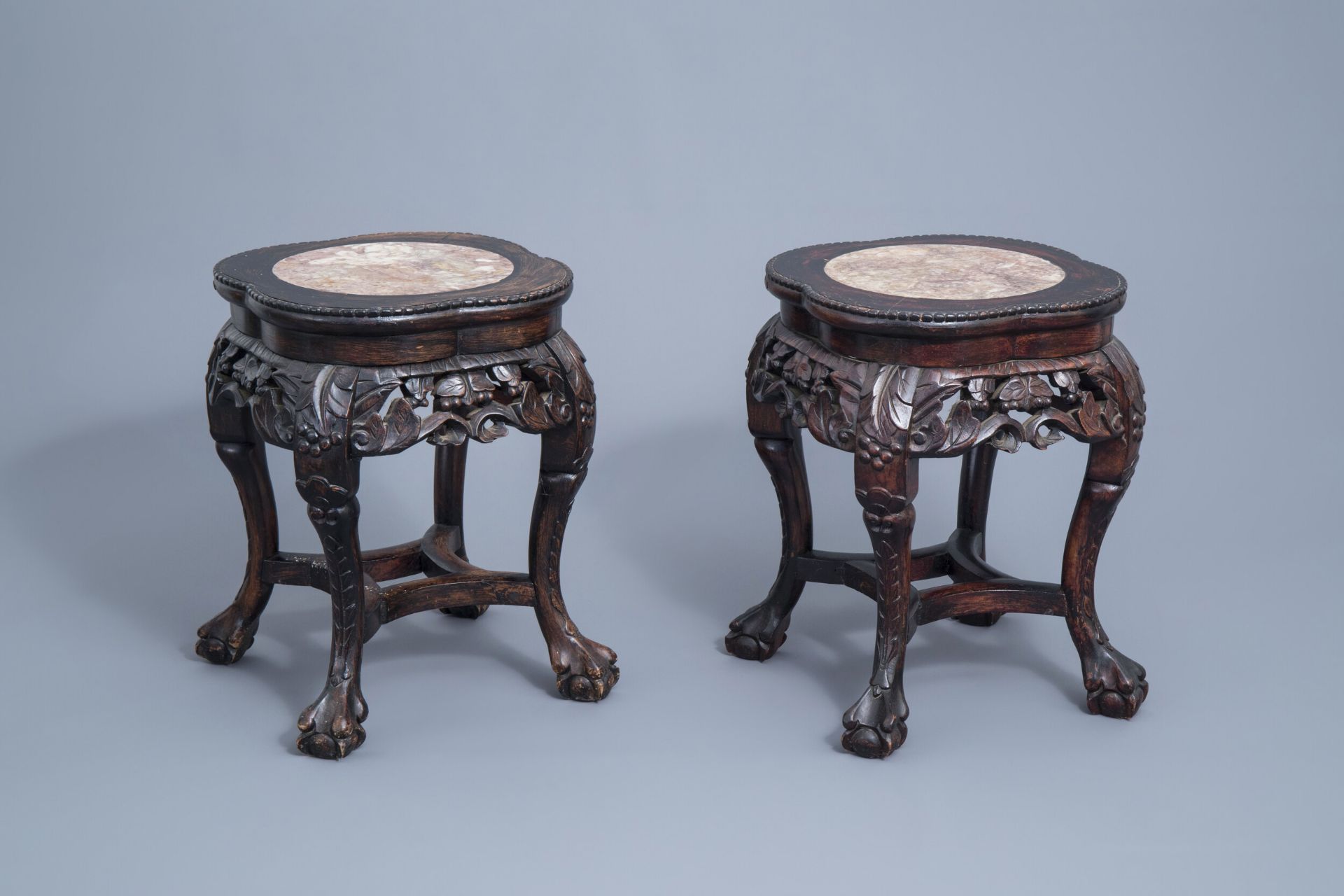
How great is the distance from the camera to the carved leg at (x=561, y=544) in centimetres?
373

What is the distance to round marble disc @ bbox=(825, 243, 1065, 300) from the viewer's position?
356 cm

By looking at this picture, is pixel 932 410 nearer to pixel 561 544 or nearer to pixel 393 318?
pixel 561 544

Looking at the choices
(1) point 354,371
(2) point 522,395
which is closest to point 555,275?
(2) point 522,395

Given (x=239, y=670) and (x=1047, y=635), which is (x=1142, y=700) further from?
(x=239, y=670)

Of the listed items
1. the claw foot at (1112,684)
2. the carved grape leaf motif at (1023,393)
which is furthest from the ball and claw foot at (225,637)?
the claw foot at (1112,684)

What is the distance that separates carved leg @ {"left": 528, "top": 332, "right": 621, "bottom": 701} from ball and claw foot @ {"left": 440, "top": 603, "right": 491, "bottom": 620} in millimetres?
405

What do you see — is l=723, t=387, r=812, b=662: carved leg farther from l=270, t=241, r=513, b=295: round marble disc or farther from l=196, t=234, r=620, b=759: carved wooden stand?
l=270, t=241, r=513, b=295: round marble disc

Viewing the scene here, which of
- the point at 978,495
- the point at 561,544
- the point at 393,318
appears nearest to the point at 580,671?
the point at 561,544

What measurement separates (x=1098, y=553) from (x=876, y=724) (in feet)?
2.10

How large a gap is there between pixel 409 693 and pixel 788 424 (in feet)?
3.46

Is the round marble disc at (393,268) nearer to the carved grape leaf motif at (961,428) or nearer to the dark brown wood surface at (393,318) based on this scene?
the dark brown wood surface at (393,318)

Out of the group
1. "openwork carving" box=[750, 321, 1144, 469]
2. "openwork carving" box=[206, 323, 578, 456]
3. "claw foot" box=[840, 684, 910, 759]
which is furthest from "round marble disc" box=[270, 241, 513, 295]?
"claw foot" box=[840, 684, 910, 759]

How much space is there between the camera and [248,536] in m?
3.97

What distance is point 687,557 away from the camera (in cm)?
462
